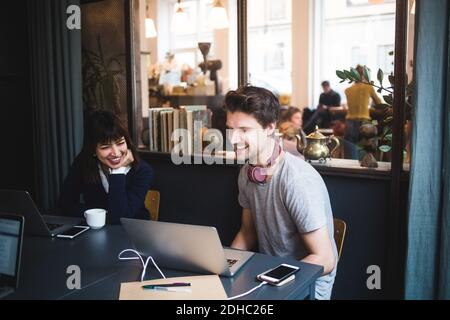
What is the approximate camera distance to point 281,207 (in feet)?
5.97

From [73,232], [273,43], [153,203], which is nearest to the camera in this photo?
[73,232]

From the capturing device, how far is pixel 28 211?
184cm

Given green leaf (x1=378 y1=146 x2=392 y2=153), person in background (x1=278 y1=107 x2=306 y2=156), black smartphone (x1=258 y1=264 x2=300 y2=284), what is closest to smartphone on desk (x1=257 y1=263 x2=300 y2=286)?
black smartphone (x1=258 y1=264 x2=300 y2=284)

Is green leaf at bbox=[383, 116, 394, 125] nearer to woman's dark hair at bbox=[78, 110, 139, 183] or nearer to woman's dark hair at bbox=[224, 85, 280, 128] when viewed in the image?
woman's dark hair at bbox=[224, 85, 280, 128]

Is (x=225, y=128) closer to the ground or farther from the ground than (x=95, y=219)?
farther from the ground

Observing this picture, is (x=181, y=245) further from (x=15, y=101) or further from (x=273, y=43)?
(x=273, y=43)

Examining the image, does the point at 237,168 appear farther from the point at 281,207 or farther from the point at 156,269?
the point at 156,269

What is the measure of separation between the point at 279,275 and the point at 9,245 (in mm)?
786

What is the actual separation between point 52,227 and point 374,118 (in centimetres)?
163

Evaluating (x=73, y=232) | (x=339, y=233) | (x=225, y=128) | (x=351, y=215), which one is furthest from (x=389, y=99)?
(x=73, y=232)

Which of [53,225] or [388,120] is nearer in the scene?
[53,225]

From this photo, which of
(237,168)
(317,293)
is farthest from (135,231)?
(237,168)

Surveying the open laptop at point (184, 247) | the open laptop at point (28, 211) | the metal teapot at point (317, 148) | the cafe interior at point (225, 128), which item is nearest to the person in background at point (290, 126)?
the cafe interior at point (225, 128)

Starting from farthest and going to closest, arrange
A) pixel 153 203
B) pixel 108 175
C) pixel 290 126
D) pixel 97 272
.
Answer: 1. pixel 290 126
2. pixel 153 203
3. pixel 108 175
4. pixel 97 272
